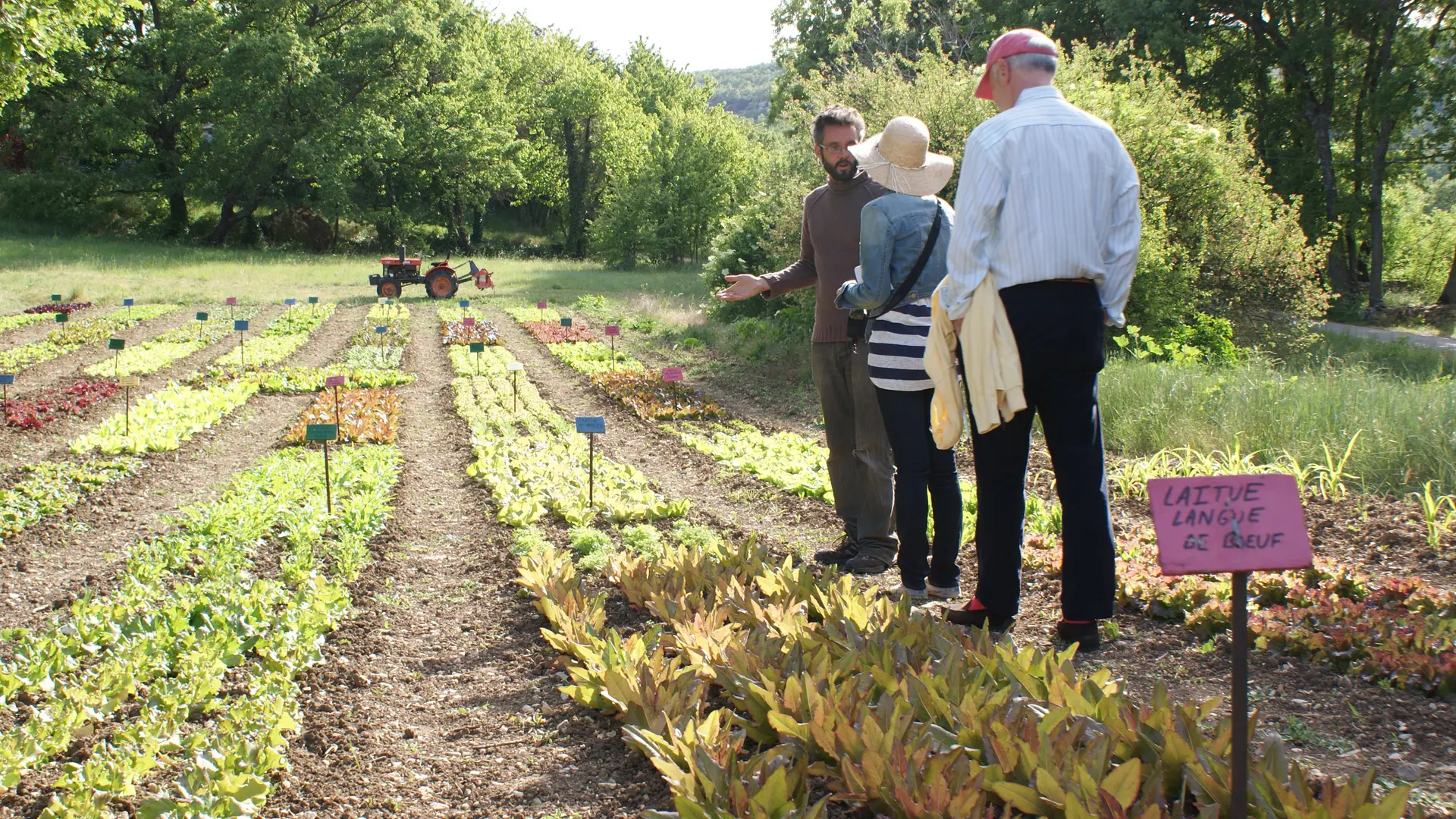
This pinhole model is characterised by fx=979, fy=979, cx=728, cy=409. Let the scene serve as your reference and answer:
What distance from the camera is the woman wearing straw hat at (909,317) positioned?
404cm

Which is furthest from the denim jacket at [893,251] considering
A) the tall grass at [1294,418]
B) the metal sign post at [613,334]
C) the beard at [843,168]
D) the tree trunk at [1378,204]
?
the tree trunk at [1378,204]

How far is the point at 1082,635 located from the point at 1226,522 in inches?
64.2

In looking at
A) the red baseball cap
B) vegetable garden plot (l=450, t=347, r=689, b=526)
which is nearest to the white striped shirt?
the red baseball cap

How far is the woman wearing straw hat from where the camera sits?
4.04 meters

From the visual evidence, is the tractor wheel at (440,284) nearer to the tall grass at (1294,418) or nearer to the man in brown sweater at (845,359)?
the tall grass at (1294,418)

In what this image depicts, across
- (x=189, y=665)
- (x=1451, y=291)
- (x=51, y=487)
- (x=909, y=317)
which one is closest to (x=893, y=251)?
(x=909, y=317)

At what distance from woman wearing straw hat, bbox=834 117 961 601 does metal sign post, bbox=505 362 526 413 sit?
5.78m

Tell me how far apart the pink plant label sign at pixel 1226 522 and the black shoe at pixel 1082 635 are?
1.57 m

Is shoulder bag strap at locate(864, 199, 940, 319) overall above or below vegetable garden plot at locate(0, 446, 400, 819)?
above

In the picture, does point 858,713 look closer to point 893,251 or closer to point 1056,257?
point 1056,257

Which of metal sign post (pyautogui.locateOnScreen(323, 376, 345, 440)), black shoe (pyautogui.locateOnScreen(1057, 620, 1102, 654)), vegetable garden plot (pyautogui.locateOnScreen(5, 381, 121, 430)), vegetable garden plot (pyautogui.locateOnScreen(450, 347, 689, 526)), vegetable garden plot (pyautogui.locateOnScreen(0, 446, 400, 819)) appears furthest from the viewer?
vegetable garden plot (pyautogui.locateOnScreen(5, 381, 121, 430))

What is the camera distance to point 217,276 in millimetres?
27156

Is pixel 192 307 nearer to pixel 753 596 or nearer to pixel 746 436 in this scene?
pixel 746 436

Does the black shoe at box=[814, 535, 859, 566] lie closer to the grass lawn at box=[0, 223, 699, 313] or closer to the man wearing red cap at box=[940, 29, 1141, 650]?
the man wearing red cap at box=[940, 29, 1141, 650]
